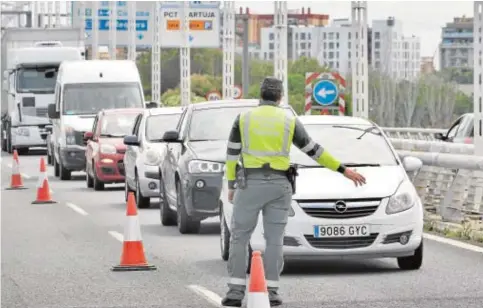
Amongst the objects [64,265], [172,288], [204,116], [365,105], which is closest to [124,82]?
[365,105]

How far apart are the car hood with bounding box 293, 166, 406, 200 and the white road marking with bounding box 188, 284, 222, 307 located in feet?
4.63

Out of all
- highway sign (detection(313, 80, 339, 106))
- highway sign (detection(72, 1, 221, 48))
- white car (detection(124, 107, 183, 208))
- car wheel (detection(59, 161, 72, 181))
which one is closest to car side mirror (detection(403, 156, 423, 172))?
white car (detection(124, 107, 183, 208))

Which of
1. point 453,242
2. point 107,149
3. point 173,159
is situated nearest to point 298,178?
point 453,242

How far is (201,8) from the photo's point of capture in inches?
4552

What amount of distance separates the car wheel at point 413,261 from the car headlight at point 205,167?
188 inches

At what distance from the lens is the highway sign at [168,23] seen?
363ft

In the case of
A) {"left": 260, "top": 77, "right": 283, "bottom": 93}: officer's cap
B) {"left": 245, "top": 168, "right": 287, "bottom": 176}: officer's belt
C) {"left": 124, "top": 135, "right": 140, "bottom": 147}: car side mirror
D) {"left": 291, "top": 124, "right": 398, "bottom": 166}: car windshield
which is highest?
{"left": 260, "top": 77, "right": 283, "bottom": 93}: officer's cap

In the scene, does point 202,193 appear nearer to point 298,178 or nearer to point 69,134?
point 298,178

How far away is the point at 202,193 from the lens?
1972 cm

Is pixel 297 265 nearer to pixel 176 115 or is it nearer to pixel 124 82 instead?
pixel 176 115

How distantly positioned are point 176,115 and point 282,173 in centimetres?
1545

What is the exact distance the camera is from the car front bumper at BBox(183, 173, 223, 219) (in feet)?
64.4

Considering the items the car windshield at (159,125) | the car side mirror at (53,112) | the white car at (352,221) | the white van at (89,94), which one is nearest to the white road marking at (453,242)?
the white car at (352,221)

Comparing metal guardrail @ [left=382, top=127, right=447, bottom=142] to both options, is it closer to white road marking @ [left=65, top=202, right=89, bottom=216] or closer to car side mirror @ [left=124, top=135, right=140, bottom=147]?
white road marking @ [left=65, top=202, right=89, bottom=216]
